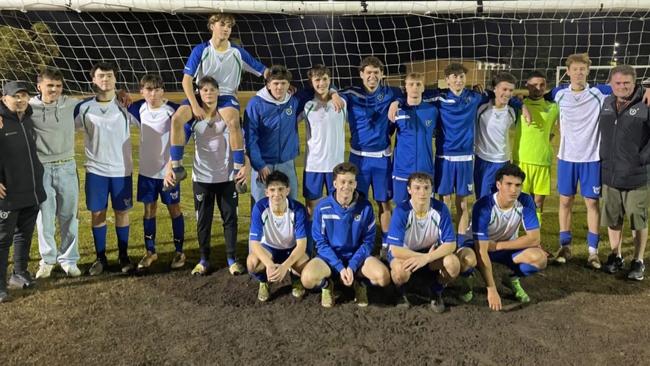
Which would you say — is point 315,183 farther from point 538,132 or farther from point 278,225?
point 538,132

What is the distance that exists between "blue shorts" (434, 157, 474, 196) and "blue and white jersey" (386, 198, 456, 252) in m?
0.88

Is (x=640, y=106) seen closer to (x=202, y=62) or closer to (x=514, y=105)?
(x=514, y=105)

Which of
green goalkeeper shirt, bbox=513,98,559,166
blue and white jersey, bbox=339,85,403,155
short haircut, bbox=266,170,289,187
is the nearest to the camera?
short haircut, bbox=266,170,289,187

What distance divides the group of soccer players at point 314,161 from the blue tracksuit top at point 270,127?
13 mm

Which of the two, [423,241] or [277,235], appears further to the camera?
[277,235]

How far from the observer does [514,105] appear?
4.90 metres

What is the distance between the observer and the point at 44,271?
15.1 ft

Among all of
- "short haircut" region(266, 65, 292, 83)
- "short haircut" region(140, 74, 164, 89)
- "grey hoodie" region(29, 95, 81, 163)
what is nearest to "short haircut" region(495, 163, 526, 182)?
"short haircut" region(266, 65, 292, 83)

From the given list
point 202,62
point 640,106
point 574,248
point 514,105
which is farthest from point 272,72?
point 574,248

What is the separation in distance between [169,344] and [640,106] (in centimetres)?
429

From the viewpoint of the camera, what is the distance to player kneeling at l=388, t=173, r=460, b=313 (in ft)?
12.4

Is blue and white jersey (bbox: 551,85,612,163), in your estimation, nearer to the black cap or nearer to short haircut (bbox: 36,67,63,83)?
short haircut (bbox: 36,67,63,83)

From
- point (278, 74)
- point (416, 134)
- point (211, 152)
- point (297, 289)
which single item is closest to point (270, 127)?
point (278, 74)

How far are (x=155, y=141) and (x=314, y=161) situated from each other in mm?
1500
